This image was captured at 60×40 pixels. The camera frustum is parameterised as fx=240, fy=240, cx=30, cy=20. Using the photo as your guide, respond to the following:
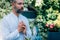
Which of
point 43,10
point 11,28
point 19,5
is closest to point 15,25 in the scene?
point 11,28

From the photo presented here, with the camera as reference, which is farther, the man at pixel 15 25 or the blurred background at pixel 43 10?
the blurred background at pixel 43 10

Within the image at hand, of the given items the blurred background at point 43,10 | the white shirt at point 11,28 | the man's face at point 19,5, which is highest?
the man's face at point 19,5

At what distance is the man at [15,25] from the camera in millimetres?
2488

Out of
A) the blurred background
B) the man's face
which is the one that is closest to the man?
the man's face

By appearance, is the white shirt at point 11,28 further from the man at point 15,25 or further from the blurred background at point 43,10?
the blurred background at point 43,10

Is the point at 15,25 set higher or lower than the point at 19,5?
lower

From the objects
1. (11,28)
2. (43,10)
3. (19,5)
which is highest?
(19,5)

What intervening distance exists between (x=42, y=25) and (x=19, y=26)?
1793mm

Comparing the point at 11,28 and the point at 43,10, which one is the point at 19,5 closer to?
the point at 11,28

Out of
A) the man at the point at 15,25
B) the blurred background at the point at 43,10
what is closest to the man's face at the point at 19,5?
the man at the point at 15,25

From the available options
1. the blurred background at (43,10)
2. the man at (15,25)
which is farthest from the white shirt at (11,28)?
the blurred background at (43,10)

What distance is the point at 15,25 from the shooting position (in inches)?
99.9

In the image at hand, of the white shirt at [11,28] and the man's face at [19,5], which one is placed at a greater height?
the man's face at [19,5]

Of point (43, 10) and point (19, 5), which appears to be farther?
point (43, 10)
